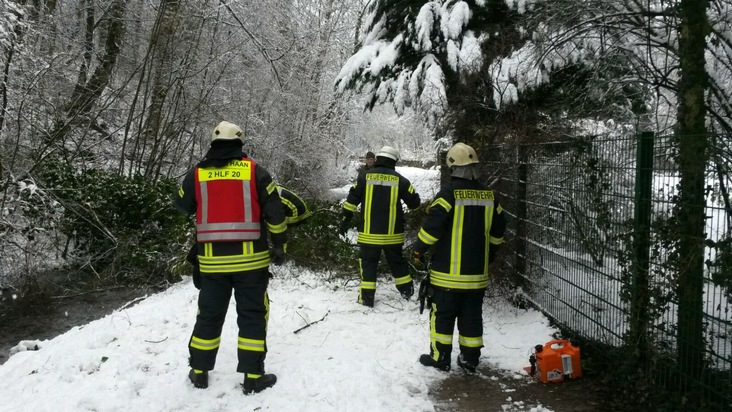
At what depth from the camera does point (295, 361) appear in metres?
4.85

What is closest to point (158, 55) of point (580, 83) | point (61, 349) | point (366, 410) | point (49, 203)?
point (49, 203)

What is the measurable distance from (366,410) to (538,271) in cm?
274

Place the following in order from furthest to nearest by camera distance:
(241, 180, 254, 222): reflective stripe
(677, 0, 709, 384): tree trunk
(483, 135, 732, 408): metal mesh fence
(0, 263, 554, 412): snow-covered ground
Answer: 1. (241, 180, 254, 222): reflective stripe
2. (0, 263, 554, 412): snow-covered ground
3. (677, 0, 709, 384): tree trunk
4. (483, 135, 732, 408): metal mesh fence

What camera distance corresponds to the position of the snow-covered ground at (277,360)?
4.11 m

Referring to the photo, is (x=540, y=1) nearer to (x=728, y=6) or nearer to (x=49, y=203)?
(x=728, y=6)

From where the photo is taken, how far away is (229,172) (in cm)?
420

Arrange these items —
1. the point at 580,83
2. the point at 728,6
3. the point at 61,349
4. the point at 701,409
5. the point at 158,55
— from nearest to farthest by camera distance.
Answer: the point at 701,409, the point at 728,6, the point at 61,349, the point at 580,83, the point at 158,55

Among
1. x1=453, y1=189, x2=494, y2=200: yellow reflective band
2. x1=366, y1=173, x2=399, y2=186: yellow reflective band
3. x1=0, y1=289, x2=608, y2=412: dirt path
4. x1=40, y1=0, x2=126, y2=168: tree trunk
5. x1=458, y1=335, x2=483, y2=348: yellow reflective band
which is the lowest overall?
x1=0, y1=289, x2=608, y2=412: dirt path

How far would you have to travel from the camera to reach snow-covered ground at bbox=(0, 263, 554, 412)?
411 centimetres

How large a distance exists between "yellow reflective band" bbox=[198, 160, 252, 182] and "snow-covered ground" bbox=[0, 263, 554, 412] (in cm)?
165

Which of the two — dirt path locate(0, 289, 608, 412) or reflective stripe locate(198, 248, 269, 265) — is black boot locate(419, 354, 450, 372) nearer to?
dirt path locate(0, 289, 608, 412)

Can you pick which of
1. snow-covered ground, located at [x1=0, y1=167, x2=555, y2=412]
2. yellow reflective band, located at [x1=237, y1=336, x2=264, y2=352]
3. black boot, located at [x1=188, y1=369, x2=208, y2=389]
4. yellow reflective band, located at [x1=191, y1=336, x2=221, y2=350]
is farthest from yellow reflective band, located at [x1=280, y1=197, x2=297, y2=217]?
black boot, located at [x1=188, y1=369, x2=208, y2=389]

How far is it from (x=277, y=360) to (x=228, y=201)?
1.59m

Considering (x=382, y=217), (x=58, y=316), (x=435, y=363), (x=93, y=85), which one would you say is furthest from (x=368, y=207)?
(x=93, y=85)
